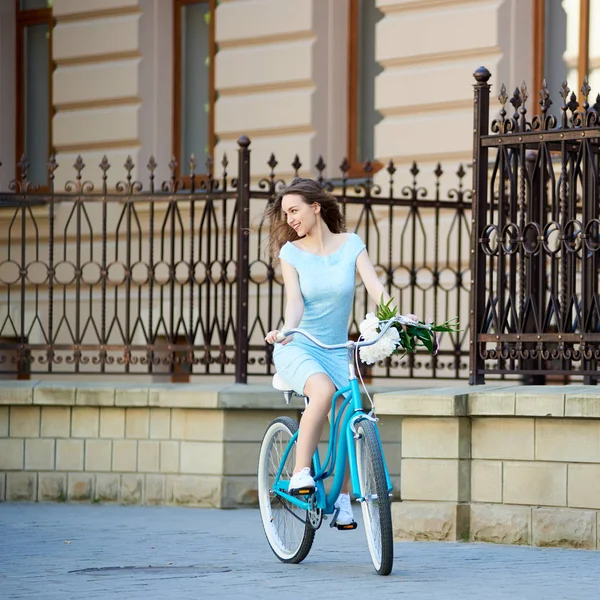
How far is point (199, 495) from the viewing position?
1080 cm

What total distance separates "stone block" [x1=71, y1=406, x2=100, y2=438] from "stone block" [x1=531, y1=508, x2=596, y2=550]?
375cm

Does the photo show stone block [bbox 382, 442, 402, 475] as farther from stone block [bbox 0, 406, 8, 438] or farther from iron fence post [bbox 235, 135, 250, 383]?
stone block [bbox 0, 406, 8, 438]

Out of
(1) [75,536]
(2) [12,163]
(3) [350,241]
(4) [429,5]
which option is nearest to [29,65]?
(2) [12,163]

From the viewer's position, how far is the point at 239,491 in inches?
423

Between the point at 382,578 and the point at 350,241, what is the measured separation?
1501 mm

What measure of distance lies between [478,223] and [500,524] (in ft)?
5.29

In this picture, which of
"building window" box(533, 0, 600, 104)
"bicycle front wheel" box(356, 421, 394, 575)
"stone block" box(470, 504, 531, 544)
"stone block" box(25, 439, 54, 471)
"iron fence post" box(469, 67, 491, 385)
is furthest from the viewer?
"building window" box(533, 0, 600, 104)

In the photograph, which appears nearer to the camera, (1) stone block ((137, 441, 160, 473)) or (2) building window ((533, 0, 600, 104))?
(1) stone block ((137, 441, 160, 473))

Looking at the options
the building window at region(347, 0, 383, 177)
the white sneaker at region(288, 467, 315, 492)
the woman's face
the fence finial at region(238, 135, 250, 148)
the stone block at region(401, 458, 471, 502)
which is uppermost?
the building window at region(347, 0, 383, 177)

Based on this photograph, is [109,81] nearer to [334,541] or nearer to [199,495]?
[199,495]

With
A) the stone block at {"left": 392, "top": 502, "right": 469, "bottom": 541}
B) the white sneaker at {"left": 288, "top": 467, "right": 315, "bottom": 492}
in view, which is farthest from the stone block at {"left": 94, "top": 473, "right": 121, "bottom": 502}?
the white sneaker at {"left": 288, "top": 467, "right": 315, "bottom": 492}

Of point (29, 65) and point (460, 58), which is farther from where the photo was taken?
point (29, 65)

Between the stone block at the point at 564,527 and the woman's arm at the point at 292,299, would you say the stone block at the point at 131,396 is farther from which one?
the woman's arm at the point at 292,299

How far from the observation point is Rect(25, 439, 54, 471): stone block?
1131cm
